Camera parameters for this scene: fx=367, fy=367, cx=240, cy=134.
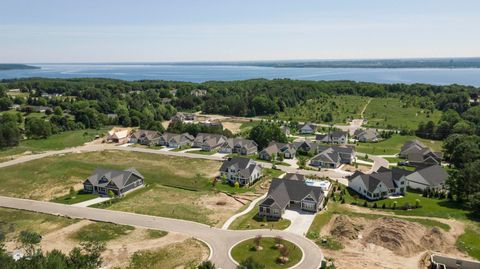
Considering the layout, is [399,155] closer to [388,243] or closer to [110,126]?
[388,243]

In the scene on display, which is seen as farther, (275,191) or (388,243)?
(275,191)

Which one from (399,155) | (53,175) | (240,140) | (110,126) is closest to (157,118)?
(110,126)

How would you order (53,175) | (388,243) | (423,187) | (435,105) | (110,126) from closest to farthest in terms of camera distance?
1. (388,243)
2. (423,187)
3. (53,175)
4. (110,126)
5. (435,105)

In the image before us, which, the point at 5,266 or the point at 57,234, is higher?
the point at 5,266

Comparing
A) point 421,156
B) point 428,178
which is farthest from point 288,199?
point 421,156

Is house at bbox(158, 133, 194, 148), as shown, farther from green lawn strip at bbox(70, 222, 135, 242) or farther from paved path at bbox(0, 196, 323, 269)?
green lawn strip at bbox(70, 222, 135, 242)
